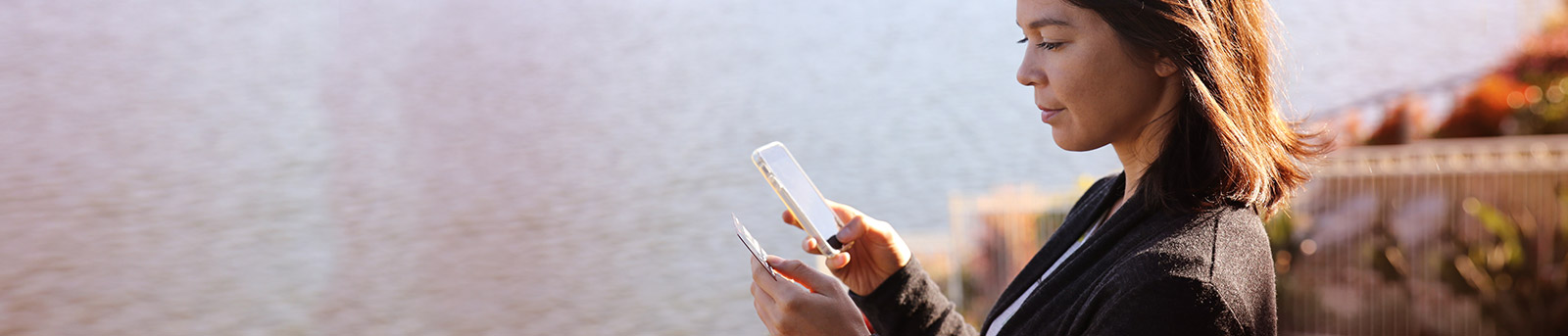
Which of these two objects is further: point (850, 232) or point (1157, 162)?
point (850, 232)

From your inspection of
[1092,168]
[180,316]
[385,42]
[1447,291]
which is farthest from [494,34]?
[1447,291]

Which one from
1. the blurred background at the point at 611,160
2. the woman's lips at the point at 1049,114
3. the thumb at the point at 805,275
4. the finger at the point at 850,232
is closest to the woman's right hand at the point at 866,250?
the finger at the point at 850,232

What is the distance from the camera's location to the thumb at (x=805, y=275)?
0.81 meters

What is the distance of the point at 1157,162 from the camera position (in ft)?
2.40

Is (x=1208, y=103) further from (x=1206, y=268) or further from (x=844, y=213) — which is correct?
(x=844, y=213)

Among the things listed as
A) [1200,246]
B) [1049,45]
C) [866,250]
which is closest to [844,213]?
[866,250]

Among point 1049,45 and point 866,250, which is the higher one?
point 1049,45

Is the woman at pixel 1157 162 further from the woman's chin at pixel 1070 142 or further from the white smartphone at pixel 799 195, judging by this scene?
the white smartphone at pixel 799 195

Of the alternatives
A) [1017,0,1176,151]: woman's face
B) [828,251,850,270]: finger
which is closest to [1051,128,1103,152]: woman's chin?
[1017,0,1176,151]: woman's face

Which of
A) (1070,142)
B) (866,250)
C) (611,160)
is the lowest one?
(611,160)

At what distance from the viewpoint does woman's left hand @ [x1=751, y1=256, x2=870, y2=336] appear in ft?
2.55

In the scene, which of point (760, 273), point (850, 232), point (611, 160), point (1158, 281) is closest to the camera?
point (1158, 281)

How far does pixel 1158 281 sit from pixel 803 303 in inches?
10.3

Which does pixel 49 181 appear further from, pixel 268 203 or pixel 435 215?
pixel 435 215
